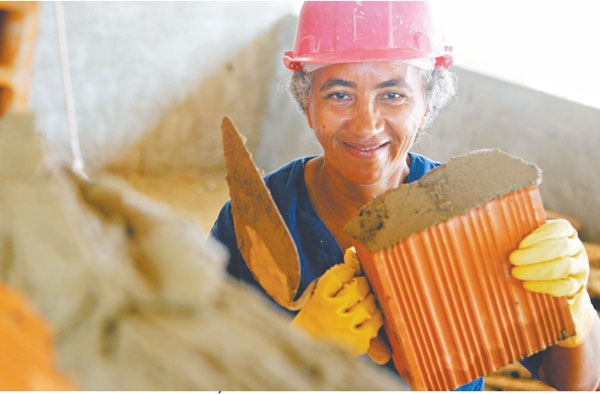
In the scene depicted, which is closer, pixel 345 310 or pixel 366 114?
pixel 345 310

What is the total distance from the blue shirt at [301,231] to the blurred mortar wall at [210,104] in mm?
1797

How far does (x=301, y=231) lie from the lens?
1.32m

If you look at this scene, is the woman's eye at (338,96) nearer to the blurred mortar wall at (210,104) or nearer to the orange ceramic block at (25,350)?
the orange ceramic block at (25,350)

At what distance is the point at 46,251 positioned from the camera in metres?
0.36

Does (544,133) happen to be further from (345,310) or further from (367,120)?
(345,310)

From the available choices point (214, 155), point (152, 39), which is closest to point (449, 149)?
point (214, 155)

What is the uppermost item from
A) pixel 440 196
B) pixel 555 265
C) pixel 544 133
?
pixel 440 196

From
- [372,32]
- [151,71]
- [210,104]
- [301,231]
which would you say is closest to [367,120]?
[372,32]

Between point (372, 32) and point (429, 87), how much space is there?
0.76 feet

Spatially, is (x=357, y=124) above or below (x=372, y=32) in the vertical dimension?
below

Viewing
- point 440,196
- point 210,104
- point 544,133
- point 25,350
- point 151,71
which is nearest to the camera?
point 25,350

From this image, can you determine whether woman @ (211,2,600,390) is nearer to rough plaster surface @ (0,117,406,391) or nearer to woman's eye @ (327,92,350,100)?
woman's eye @ (327,92,350,100)

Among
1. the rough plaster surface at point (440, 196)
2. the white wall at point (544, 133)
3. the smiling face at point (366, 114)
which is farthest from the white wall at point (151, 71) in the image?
the rough plaster surface at point (440, 196)

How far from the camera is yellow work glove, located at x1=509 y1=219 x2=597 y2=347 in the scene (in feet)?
2.69
